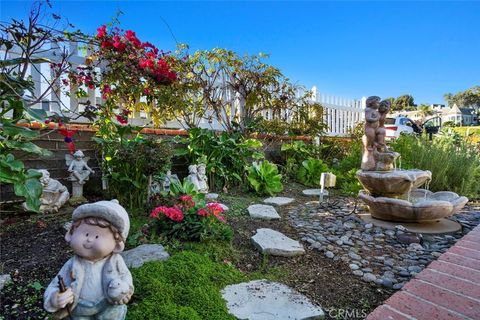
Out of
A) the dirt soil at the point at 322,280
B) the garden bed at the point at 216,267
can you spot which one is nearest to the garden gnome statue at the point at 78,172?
the garden bed at the point at 216,267

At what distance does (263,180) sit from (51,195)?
2750mm

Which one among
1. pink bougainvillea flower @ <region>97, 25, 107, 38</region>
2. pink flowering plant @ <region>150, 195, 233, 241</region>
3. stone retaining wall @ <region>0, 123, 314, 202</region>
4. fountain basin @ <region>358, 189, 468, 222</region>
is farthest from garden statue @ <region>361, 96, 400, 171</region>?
pink bougainvillea flower @ <region>97, 25, 107, 38</region>

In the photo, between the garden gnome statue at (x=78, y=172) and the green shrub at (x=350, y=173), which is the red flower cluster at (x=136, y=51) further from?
the green shrub at (x=350, y=173)

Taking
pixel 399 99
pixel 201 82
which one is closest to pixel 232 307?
pixel 201 82

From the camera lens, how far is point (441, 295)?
1.69 meters

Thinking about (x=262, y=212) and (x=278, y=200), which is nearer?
(x=262, y=212)

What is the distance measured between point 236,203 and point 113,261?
2.76 m

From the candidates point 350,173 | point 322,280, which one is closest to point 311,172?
point 350,173

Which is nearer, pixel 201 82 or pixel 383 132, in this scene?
pixel 383 132

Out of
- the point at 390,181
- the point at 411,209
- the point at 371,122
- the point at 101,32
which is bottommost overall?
the point at 411,209

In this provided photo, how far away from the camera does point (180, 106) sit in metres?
4.93

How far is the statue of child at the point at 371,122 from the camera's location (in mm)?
3629

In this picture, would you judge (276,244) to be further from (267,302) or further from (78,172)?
(78,172)

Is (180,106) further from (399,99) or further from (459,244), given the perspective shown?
(399,99)
